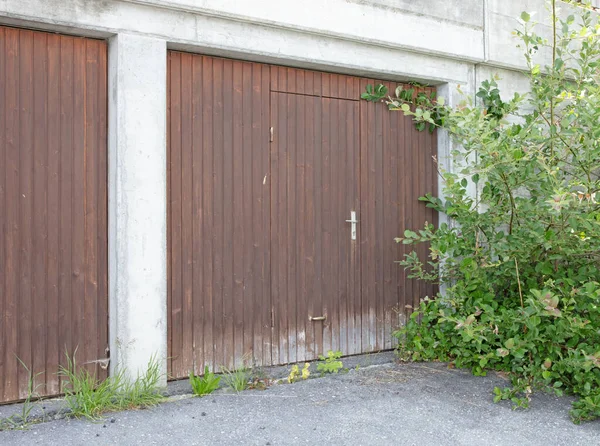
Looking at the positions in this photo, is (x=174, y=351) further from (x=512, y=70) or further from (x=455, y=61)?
(x=512, y=70)

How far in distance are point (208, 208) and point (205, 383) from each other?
51.1 inches

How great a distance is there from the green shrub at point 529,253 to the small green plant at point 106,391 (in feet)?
7.15

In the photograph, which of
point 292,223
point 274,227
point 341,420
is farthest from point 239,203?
point 341,420

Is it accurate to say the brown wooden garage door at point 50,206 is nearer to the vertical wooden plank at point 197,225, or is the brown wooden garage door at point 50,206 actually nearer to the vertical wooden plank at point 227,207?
the vertical wooden plank at point 197,225

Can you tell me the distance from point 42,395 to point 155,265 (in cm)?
113

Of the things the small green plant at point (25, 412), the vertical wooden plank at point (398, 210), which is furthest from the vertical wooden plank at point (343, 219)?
the small green plant at point (25, 412)

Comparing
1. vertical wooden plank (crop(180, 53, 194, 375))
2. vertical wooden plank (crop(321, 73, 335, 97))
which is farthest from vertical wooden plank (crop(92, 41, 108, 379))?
vertical wooden plank (crop(321, 73, 335, 97))

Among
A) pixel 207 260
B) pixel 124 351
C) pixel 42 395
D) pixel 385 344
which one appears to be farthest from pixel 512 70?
pixel 42 395

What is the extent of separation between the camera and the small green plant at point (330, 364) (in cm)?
536

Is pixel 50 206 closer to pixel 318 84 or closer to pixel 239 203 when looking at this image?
pixel 239 203

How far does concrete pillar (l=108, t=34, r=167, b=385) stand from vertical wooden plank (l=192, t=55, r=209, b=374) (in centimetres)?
33

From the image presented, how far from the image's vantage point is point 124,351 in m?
4.58

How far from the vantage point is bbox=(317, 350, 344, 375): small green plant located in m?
5.36

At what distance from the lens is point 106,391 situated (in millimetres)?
4445
